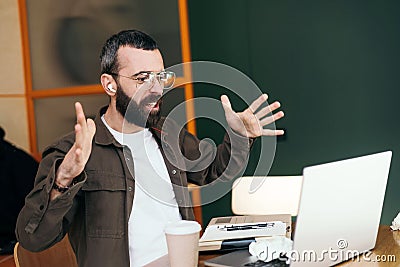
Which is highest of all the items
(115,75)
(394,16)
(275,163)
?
(394,16)

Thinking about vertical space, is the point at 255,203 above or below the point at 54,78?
below

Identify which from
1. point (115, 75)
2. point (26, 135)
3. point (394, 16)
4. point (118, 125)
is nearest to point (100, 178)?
point (118, 125)

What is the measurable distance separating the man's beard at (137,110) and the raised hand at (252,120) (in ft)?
0.88

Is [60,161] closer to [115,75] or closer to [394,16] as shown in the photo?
[115,75]

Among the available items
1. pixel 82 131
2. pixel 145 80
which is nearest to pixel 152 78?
pixel 145 80

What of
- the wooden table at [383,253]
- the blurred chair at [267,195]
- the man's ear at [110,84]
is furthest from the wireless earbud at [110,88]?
the wooden table at [383,253]

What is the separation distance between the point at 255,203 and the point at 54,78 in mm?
2108

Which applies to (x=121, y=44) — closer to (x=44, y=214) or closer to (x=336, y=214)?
(x=44, y=214)

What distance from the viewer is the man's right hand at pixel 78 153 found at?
1555 millimetres

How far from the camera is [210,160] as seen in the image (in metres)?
2.30

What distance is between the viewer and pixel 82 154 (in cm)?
156

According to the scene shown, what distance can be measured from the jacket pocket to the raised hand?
428 millimetres

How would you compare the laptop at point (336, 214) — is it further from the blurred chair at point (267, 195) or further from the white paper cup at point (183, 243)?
the blurred chair at point (267, 195)

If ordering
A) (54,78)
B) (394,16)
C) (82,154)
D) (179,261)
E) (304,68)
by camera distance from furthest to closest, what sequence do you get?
(54,78) → (304,68) → (394,16) → (82,154) → (179,261)
